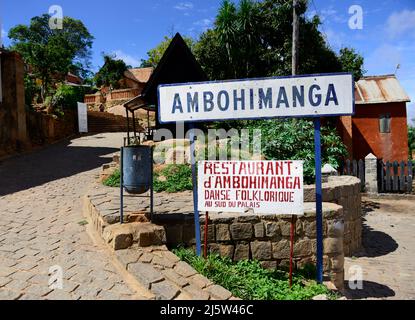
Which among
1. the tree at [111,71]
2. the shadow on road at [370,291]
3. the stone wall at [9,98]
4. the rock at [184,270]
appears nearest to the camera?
the rock at [184,270]

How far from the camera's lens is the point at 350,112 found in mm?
3473

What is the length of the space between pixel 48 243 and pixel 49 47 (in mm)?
19728

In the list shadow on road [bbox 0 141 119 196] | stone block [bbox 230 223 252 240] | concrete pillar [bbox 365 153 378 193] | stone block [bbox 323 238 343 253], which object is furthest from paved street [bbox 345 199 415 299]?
shadow on road [bbox 0 141 119 196]

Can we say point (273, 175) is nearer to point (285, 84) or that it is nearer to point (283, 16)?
point (285, 84)

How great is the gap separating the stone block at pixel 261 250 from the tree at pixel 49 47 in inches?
801

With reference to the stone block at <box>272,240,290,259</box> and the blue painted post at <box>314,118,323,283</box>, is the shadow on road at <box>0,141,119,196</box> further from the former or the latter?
the blue painted post at <box>314,118,323,283</box>

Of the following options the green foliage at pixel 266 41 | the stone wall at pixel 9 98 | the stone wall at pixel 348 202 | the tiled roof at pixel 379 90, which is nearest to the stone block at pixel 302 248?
the stone wall at pixel 348 202

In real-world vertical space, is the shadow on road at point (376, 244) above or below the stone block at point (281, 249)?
below

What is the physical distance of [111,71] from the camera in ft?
108

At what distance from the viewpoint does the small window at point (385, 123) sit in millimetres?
17969

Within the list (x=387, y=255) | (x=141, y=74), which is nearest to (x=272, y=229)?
(x=387, y=255)

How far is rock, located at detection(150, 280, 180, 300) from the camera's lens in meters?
2.90

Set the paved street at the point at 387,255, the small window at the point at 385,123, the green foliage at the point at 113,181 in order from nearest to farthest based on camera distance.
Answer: the paved street at the point at 387,255, the green foliage at the point at 113,181, the small window at the point at 385,123

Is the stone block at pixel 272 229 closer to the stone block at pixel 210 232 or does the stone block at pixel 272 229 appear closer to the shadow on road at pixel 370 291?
the stone block at pixel 210 232
